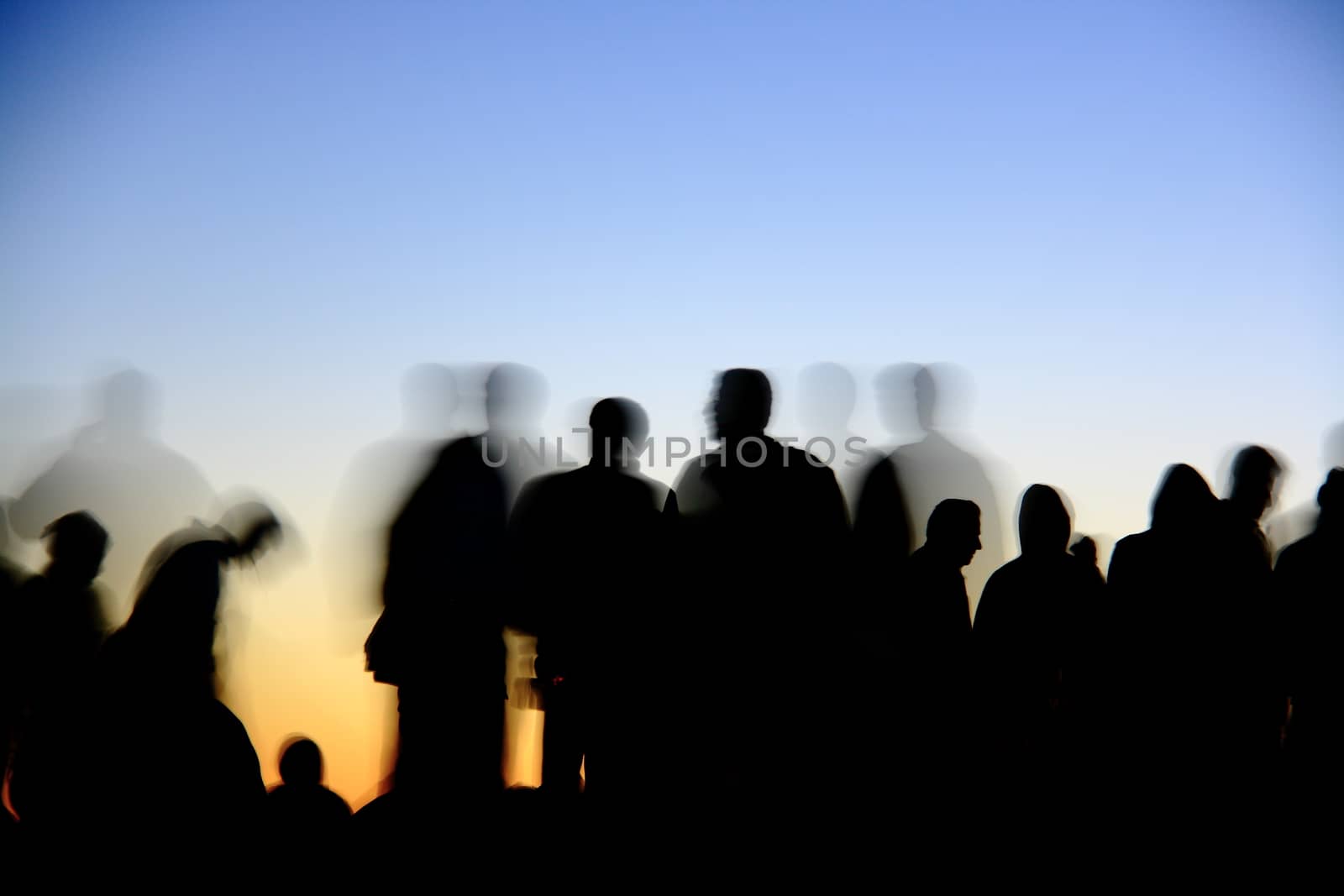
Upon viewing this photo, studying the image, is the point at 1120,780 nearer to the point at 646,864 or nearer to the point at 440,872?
the point at 646,864

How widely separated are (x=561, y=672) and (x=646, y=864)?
0.86 metres

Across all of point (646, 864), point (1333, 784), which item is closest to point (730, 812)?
point (646, 864)

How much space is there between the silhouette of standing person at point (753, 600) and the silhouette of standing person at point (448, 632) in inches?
36.0

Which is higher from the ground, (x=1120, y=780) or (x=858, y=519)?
(x=858, y=519)

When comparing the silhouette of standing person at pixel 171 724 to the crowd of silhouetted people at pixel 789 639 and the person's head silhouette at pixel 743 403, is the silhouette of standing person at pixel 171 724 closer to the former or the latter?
the crowd of silhouetted people at pixel 789 639

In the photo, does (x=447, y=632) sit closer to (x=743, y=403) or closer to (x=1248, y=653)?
(x=743, y=403)

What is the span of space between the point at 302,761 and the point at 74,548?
1378 mm

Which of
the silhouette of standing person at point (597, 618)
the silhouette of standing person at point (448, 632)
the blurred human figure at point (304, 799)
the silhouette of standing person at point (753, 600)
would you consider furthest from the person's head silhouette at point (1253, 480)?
the blurred human figure at point (304, 799)

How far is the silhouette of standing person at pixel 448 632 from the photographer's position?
533cm

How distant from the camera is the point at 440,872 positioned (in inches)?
198

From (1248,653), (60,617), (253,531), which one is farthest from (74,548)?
(1248,653)

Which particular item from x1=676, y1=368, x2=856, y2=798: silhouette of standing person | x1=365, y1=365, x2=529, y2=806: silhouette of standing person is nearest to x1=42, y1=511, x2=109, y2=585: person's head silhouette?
x1=365, y1=365, x2=529, y2=806: silhouette of standing person

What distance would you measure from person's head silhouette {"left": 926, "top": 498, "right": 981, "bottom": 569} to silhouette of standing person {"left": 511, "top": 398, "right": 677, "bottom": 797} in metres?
1.30

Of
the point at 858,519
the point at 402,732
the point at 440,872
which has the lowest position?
the point at 440,872
